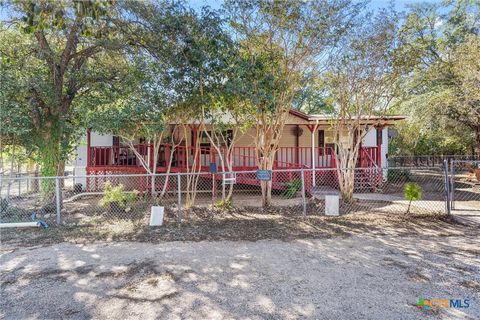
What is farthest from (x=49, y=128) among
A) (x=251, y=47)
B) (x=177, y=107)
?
(x=251, y=47)

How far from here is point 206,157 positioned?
1227cm

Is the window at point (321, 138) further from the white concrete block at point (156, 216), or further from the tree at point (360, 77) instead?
the white concrete block at point (156, 216)

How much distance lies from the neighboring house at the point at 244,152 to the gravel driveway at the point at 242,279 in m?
5.16

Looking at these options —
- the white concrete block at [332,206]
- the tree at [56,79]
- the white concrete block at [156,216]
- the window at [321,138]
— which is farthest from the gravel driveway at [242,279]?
the window at [321,138]

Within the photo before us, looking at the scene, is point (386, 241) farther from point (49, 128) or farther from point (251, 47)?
point (49, 128)

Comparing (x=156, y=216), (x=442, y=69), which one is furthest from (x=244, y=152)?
(x=442, y=69)

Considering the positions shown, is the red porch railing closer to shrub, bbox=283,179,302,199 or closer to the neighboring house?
the neighboring house

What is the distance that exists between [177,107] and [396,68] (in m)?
5.95

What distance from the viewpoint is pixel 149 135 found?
24.9 feet

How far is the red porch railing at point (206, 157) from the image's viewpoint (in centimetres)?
1053

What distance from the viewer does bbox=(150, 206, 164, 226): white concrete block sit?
6.27 meters

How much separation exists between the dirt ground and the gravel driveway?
0.01 meters

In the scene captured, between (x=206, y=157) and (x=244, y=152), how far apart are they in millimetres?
1984

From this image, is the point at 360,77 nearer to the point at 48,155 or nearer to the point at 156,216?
the point at 156,216
